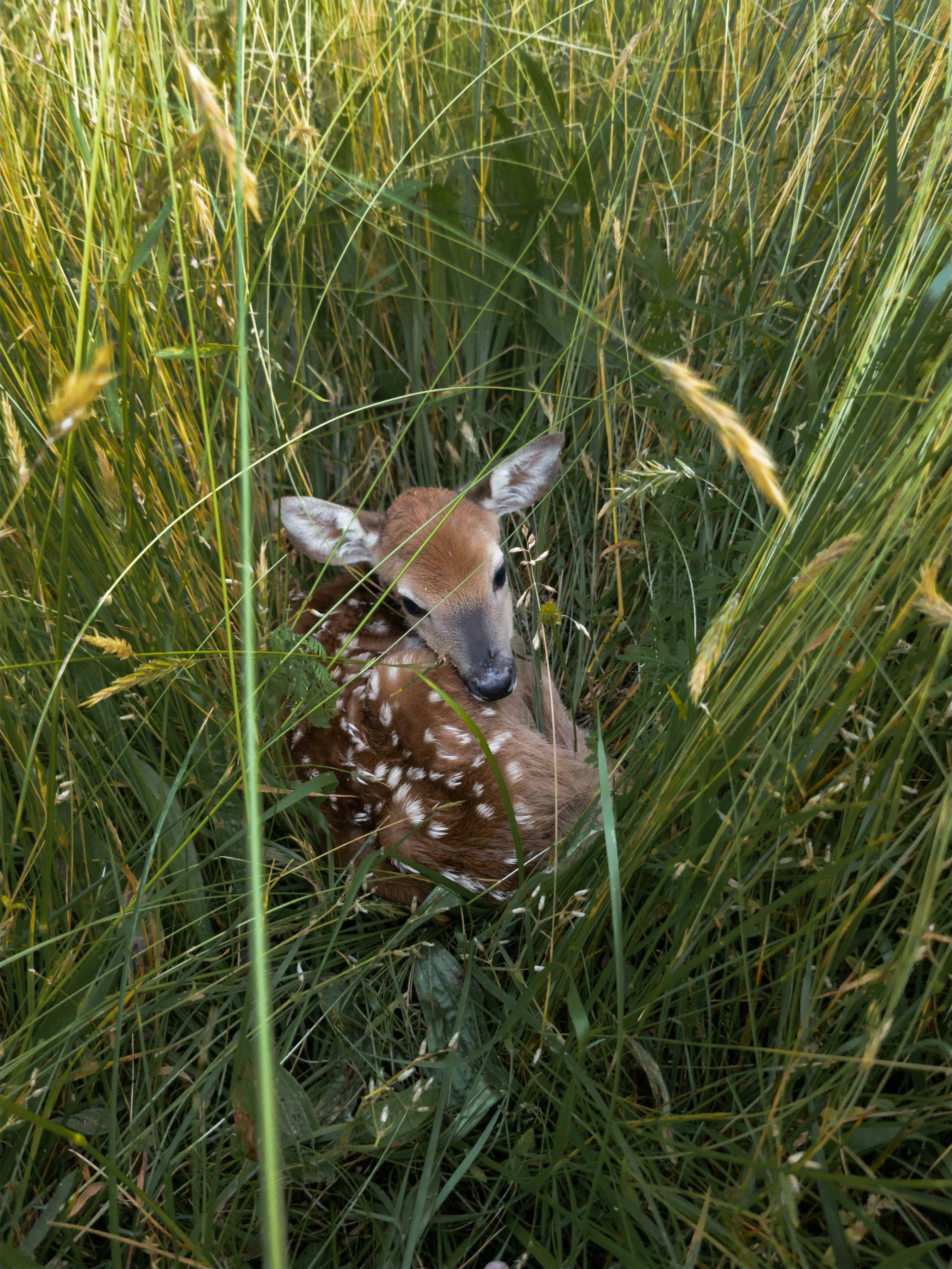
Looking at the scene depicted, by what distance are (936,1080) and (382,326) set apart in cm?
228

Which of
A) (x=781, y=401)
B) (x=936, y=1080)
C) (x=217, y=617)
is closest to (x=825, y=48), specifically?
(x=781, y=401)

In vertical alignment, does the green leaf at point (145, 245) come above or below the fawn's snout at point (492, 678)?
above

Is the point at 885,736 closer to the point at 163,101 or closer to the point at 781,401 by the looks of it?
the point at 781,401

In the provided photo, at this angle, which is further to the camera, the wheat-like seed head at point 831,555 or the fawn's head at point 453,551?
the fawn's head at point 453,551

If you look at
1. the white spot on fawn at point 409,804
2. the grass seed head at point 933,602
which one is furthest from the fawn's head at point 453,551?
the grass seed head at point 933,602

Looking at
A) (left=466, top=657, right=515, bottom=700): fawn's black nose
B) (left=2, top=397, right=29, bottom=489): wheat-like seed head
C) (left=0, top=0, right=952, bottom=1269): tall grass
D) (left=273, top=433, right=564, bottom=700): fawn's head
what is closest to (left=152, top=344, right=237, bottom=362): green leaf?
(left=0, top=0, right=952, bottom=1269): tall grass

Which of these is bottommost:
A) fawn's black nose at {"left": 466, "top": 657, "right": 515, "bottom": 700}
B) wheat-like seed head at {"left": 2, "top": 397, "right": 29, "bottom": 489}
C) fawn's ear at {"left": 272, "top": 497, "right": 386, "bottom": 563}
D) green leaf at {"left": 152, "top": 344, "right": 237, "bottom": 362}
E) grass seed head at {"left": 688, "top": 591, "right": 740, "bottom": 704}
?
fawn's black nose at {"left": 466, "top": 657, "right": 515, "bottom": 700}

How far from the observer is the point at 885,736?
1337 millimetres

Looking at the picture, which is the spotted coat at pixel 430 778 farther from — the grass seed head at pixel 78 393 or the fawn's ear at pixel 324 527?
the grass seed head at pixel 78 393

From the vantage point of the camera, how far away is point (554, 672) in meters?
2.53

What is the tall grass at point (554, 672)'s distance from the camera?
1306mm

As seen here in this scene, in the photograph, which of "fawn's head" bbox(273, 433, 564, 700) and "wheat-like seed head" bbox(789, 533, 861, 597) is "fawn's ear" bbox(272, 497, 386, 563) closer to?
"fawn's head" bbox(273, 433, 564, 700)

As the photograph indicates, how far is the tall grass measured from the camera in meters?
1.31

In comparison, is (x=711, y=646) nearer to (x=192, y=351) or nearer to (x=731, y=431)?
(x=731, y=431)
